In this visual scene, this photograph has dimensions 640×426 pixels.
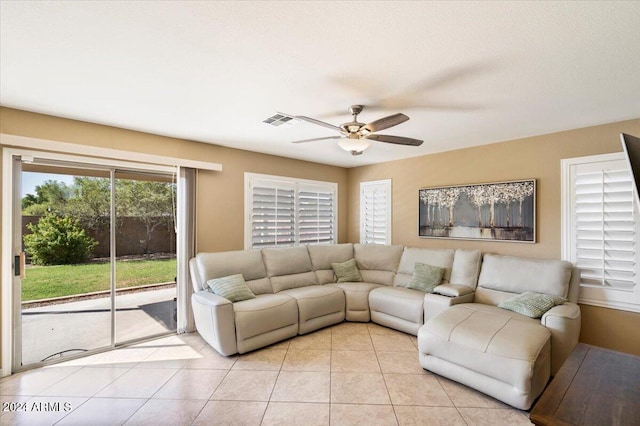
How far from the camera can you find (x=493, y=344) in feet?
7.68

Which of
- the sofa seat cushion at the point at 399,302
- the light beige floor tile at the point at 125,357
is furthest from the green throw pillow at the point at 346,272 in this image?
the light beige floor tile at the point at 125,357

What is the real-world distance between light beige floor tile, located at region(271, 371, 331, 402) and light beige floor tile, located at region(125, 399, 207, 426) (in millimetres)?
625

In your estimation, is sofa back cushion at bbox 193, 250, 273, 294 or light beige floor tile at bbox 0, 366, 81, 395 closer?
light beige floor tile at bbox 0, 366, 81, 395

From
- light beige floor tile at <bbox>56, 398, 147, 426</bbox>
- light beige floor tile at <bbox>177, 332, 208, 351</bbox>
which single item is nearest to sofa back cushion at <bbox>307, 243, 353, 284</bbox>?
light beige floor tile at <bbox>177, 332, 208, 351</bbox>

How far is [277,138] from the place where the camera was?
12.3 feet

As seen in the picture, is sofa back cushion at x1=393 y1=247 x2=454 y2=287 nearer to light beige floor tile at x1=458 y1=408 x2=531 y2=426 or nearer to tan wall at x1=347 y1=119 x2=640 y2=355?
tan wall at x1=347 y1=119 x2=640 y2=355

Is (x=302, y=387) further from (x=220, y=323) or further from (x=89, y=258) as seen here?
(x=89, y=258)

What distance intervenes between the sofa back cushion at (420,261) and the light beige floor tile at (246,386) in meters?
2.31

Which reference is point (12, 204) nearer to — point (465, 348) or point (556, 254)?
point (465, 348)

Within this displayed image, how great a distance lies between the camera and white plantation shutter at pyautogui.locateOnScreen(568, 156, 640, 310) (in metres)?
2.95

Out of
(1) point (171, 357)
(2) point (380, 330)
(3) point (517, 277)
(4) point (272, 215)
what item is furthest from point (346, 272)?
(1) point (171, 357)

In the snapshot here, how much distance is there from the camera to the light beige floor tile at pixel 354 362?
2.85m

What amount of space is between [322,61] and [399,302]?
3002mm

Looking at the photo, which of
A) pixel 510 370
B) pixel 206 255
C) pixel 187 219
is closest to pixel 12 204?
pixel 187 219
